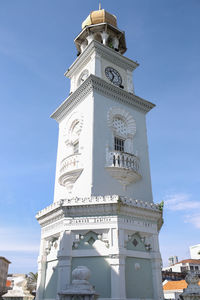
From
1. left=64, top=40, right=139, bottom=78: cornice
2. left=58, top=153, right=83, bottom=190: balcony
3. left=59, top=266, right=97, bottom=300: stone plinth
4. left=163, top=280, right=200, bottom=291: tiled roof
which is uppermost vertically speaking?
left=64, top=40, right=139, bottom=78: cornice

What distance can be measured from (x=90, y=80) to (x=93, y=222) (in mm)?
11172

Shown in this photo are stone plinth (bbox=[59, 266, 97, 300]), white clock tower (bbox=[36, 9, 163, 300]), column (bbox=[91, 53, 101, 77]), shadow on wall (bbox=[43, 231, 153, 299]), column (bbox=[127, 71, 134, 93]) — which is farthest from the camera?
column (bbox=[127, 71, 134, 93])

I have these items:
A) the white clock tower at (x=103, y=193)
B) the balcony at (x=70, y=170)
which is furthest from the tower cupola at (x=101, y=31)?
the balcony at (x=70, y=170)

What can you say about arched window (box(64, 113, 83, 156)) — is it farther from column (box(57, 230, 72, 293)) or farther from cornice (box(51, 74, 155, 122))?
column (box(57, 230, 72, 293))

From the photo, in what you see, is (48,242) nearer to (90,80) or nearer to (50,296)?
(50,296)

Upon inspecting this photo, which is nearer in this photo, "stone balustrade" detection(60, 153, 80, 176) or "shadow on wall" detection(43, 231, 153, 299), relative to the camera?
"shadow on wall" detection(43, 231, 153, 299)

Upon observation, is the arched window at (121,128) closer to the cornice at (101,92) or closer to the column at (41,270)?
the cornice at (101,92)

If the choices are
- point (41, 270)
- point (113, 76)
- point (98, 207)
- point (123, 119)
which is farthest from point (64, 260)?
point (113, 76)

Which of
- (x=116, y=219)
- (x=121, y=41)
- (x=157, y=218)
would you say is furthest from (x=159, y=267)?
(x=121, y=41)

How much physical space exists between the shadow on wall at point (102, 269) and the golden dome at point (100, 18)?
70.6ft

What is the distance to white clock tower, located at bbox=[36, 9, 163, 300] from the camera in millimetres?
16578

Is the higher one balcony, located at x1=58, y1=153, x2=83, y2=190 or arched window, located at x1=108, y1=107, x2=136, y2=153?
arched window, located at x1=108, y1=107, x2=136, y2=153

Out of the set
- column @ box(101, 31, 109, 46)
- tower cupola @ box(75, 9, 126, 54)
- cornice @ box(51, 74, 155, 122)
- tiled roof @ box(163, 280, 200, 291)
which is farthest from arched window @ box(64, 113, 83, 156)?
tiled roof @ box(163, 280, 200, 291)

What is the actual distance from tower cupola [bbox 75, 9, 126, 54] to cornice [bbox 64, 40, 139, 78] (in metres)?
2.34
